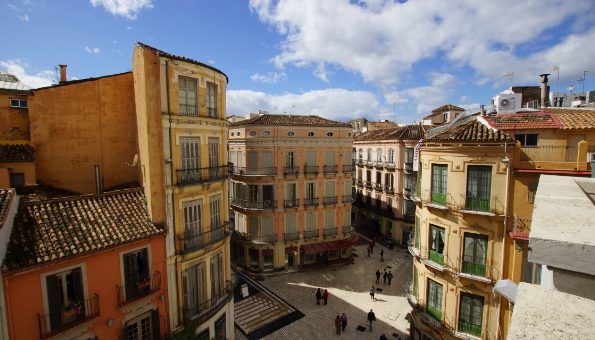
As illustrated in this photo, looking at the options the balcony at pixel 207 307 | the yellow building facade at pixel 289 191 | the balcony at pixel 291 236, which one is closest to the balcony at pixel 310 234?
the yellow building facade at pixel 289 191

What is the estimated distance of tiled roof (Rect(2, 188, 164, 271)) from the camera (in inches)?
473

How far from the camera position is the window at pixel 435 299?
18.1m

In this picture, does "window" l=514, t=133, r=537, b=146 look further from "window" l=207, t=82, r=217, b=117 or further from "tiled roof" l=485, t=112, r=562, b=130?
"window" l=207, t=82, r=217, b=117

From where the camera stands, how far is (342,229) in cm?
3509

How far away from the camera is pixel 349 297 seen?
28031 millimetres

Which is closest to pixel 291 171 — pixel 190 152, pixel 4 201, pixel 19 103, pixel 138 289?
pixel 190 152

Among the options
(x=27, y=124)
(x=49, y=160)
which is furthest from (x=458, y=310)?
(x=27, y=124)

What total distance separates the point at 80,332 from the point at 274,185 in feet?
68.1

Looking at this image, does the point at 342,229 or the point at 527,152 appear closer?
the point at 527,152

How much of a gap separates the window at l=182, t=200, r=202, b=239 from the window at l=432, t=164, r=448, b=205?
13.1m

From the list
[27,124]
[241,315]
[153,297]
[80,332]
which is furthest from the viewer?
[241,315]

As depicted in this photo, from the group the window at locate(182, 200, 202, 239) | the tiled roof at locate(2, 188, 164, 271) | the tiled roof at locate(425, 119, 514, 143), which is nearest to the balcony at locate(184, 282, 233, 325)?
the window at locate(182, 200, 202, 239)

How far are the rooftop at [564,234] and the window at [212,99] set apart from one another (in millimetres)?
16291

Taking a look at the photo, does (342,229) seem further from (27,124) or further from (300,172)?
(27,124)
